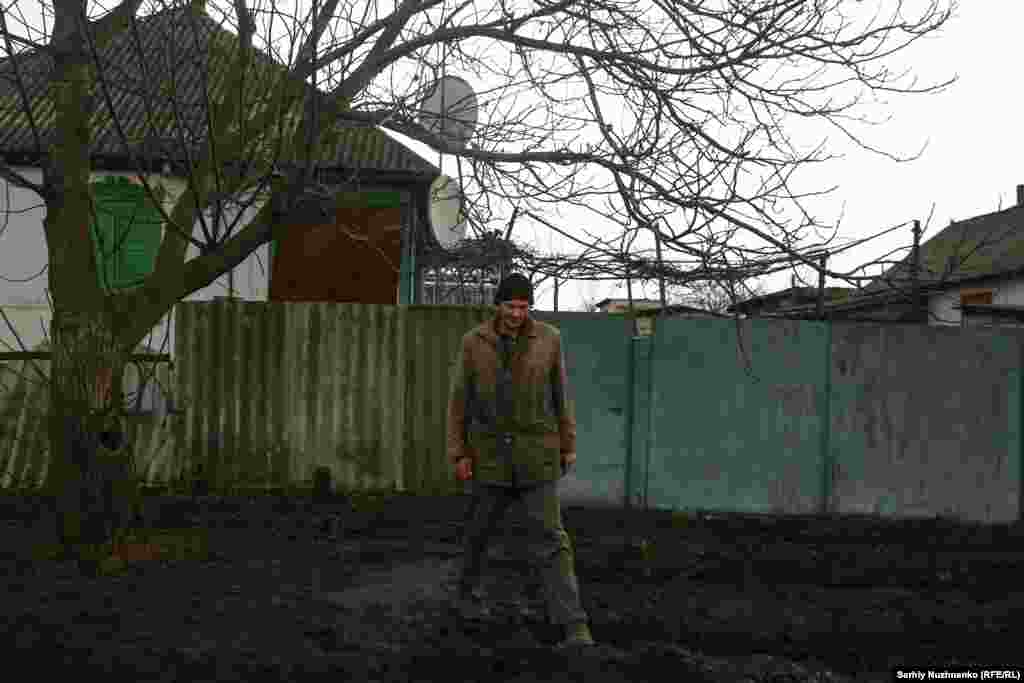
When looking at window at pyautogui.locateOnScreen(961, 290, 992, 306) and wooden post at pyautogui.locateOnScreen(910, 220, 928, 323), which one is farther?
window at pyautogui.locateOnScreen(961, 290, 992, 306)

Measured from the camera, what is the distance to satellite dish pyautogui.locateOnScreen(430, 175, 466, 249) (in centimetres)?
703

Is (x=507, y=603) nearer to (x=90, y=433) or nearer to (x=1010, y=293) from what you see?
(x=90, y=433)

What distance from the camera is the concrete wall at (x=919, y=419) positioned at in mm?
9344

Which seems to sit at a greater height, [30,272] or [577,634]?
[30,272]

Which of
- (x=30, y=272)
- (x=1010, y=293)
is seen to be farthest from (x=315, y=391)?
(x=1010, y=293)

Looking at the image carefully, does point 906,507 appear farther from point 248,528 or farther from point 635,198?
point 248,528

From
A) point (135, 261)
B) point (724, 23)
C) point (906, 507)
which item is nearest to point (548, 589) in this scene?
point (724, 23)

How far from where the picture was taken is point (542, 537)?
15.2ft

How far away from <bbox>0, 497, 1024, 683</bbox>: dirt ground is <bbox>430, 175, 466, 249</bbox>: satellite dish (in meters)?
2.23

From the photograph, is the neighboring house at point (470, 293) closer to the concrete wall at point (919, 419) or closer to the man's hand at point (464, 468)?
the man's hand at point (464, 468)

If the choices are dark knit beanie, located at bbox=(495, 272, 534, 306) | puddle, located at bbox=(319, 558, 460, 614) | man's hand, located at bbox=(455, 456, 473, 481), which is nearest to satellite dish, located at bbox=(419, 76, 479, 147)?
dark knit beanie, located at bbox=(495, 272, 534, 306)

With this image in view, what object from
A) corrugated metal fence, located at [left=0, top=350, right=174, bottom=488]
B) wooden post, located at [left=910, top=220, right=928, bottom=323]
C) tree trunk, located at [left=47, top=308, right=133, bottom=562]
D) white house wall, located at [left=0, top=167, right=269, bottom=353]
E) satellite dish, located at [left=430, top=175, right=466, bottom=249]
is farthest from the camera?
white house wall, located at [left=0, top=167, right=269, bottom=353]

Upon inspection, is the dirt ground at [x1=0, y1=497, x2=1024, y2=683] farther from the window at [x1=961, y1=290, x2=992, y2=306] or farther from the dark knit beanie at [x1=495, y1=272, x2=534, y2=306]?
the window at [x1=961, y1=290, x2=992, y2=306]

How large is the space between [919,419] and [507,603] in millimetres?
5472
